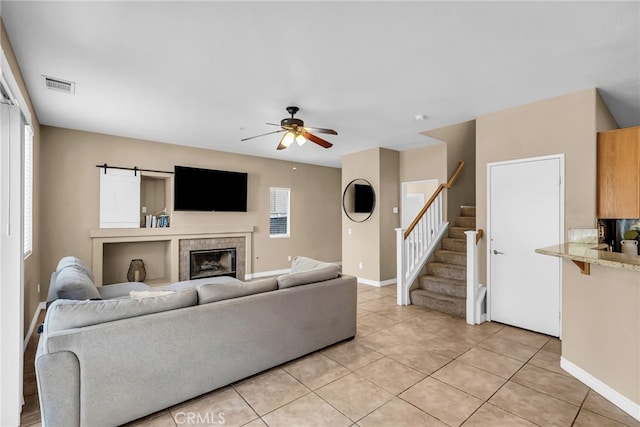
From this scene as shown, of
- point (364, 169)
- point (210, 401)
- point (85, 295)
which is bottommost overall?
point (210, 401)

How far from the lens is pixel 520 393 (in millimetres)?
2410

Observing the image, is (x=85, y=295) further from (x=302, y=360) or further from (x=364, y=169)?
(x=364, y=169)

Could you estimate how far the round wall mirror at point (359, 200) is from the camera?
616 cm

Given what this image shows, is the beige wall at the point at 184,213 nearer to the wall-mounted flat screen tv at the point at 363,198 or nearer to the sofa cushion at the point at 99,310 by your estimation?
the wall-mounted flat screen tv at the point at 363,198

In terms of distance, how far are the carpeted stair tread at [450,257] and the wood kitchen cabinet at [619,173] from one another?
6.44 ft

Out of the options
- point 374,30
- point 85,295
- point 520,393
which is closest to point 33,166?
point 85,295

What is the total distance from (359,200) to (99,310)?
4.92 metres

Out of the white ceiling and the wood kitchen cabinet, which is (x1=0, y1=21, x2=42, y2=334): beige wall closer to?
the white ceiling

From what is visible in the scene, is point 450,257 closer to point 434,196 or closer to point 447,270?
point 447,270

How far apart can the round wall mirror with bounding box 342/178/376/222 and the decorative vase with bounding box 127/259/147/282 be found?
4070mm

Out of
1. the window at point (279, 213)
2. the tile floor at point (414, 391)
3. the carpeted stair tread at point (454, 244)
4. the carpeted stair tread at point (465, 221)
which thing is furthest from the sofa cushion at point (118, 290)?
the carpeted stair tread at point (465, 221)

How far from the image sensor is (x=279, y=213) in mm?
7387

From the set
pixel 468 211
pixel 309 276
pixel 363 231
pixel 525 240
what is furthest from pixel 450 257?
pixel 309 276

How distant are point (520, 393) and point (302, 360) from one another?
185 cm
